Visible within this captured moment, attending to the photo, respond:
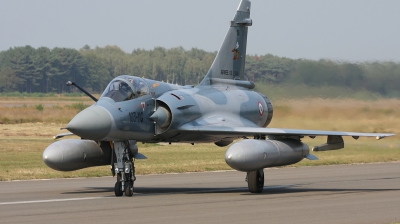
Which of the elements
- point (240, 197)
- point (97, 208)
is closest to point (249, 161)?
point (240, 197)

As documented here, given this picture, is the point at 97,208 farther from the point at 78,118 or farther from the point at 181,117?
the point at 181,117

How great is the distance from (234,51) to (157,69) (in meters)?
50.7

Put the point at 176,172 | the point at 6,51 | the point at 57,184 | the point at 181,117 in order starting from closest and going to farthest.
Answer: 1. the point at 181,117
2. the point at 57,184
3. the point at 176,172
4. the point at 6,51

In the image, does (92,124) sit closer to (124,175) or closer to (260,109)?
(124,175)

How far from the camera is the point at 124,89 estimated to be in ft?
54.9

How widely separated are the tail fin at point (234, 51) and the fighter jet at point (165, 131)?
1443 millimetres

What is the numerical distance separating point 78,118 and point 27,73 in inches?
3716

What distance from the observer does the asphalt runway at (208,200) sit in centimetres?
1258

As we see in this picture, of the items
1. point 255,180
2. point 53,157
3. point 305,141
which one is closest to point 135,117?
point 53,157

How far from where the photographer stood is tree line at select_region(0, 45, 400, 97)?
2627 cm

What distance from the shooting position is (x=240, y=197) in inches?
643

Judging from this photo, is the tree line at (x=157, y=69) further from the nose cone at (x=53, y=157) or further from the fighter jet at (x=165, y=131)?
the nose cone at (x=53, y=157)

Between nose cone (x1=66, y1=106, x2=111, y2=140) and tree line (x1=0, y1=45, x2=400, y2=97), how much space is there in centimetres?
505

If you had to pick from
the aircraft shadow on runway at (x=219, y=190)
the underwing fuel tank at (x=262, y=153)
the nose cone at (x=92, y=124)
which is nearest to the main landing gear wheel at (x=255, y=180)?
the aircraft shadow on runway at (x=219, y=190)
